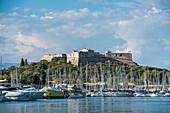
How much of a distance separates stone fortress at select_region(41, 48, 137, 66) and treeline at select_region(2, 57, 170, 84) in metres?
4.09

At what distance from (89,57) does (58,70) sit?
30156mm

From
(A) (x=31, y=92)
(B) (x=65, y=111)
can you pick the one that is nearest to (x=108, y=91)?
(A) (x=31, y=92)

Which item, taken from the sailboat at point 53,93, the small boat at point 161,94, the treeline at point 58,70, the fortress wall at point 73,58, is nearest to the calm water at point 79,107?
the sailboat at point 53,93

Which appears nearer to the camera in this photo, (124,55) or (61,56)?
(61,56)

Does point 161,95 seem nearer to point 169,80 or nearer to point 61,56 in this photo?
point 169,80

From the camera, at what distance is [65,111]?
4375 cm

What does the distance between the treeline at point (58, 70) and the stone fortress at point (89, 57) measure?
409cm

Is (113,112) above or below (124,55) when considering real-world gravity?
below

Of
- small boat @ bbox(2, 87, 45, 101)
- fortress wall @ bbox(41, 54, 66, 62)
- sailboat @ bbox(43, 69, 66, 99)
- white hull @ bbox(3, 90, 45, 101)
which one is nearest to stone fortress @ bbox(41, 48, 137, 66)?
fortress wall @ bbox(41, 54, 66, 62)

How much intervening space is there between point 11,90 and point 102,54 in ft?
297

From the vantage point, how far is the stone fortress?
13688 centimetres

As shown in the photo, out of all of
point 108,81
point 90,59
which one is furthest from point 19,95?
point 90,59

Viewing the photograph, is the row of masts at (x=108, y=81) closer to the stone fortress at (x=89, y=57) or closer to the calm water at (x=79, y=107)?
the calm water at (x=79, y=107)

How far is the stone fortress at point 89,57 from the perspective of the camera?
449ft
